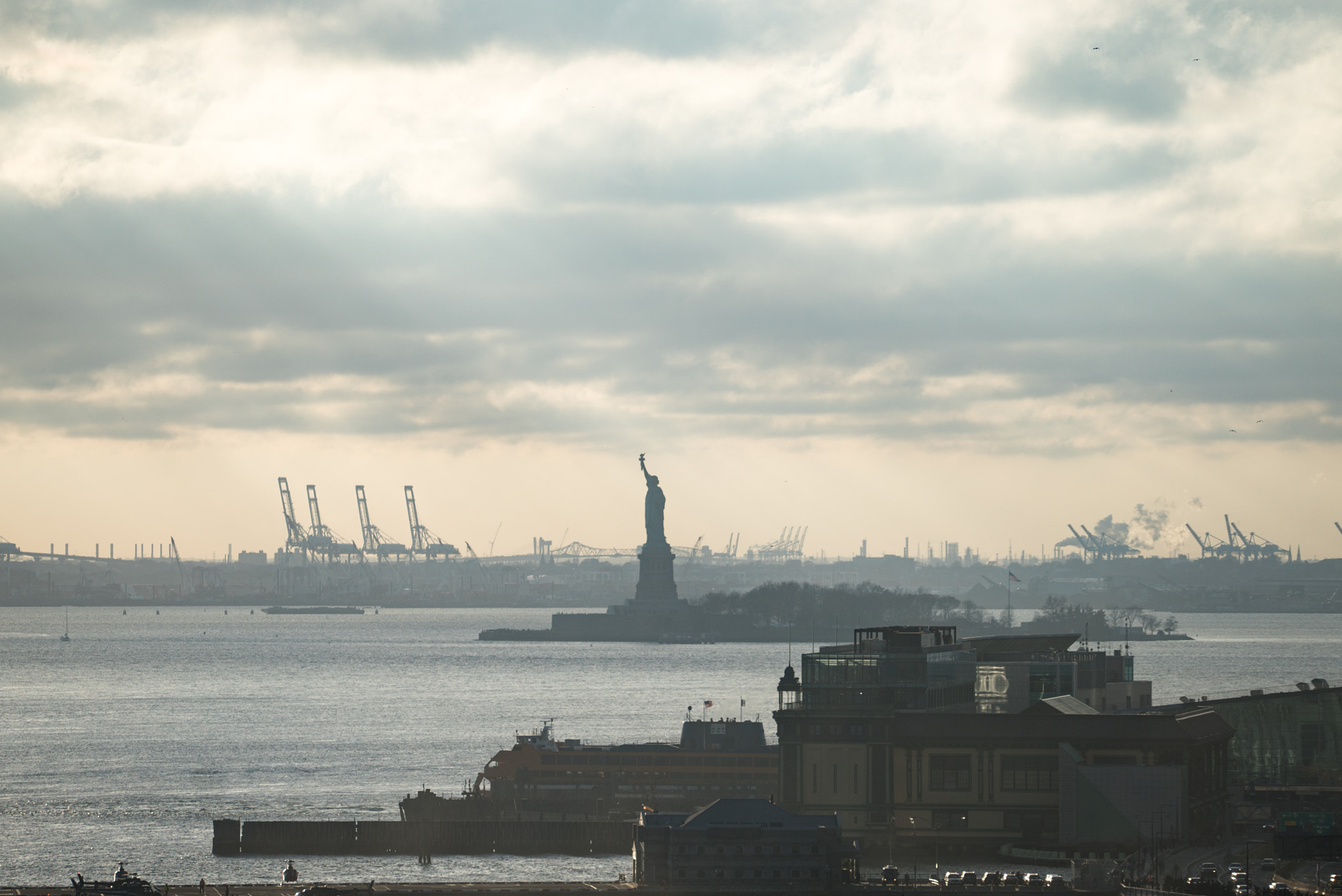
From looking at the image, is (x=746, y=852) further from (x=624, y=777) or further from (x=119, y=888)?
(x=624, y=777)

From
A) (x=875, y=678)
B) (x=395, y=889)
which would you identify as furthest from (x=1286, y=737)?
(x=395, y=889)

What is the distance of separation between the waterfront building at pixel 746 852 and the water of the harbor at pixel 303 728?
8.37 metres

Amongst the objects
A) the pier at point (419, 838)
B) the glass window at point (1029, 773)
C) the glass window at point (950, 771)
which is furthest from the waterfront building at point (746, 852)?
the pier at point (419, 838)

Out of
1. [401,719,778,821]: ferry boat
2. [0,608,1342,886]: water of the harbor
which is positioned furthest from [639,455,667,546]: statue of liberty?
[401,719,778,821]: ferry boat

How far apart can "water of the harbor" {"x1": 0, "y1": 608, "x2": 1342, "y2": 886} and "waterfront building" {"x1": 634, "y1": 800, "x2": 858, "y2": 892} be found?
837cm

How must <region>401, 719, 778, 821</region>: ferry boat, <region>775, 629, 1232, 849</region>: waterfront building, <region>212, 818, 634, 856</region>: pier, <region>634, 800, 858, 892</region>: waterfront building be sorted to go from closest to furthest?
<region>634, 800, 858, 892</region>: waterfront building < <region>775, 629, 1232, 849</region>: waterfront building < <region>212, 818, 634, 856</region>: pier < <region>401, 719, 778, 821</region>: ferry boat

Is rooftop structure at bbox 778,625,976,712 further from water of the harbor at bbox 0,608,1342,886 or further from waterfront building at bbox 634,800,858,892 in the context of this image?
water of the harbor at bbox 0,608,1342,886

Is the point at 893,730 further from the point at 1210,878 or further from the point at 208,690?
the point at 208,690

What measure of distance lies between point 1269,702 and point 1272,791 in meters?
4.78

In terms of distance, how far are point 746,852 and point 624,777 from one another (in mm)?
22762

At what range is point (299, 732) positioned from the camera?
98.5 metres

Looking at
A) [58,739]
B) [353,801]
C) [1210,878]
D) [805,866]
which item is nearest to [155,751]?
[58,739]

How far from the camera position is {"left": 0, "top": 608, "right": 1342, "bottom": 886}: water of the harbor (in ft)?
188

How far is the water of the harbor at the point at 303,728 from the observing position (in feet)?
188
